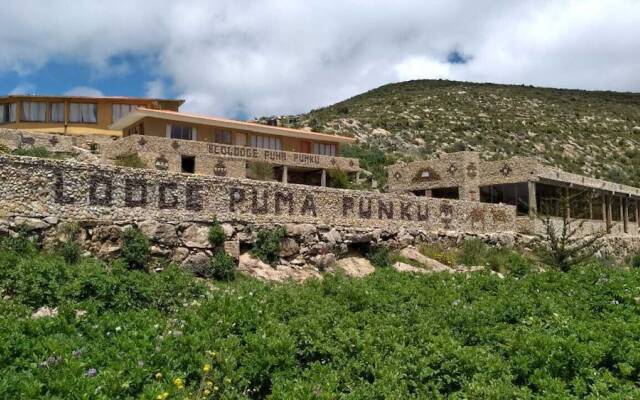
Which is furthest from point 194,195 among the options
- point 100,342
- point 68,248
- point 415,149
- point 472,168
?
point 415,149

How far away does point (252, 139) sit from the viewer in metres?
38.9

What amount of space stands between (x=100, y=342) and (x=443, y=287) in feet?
23.7

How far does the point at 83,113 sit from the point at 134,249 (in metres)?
25.5

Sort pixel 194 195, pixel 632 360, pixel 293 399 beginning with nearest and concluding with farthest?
pixel 293 399 → pixel 632 360 → pixel 194 195

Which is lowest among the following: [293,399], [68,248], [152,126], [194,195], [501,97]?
[293,399]

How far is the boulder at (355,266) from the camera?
78.2 ft

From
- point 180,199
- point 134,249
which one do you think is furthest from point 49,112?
point 134,249

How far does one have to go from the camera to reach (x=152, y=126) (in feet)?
→ 114

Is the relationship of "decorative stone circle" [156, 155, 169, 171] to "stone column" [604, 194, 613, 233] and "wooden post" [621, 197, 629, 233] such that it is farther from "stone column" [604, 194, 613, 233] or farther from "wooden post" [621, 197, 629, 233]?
"wooden post" [621, 197, 629, 233]

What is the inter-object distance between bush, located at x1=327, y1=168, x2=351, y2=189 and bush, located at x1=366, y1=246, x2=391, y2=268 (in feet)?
43.6

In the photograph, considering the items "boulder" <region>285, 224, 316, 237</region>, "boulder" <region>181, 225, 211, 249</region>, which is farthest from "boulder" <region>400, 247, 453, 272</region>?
"boulder" <region>181, 225, 211, 249</region>

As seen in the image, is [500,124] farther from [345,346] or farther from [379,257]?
[345,346]

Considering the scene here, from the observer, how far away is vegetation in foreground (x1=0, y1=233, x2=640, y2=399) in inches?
265

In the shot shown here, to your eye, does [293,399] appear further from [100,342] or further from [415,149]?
[415,149]
